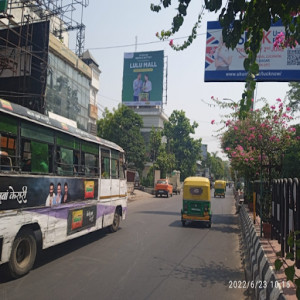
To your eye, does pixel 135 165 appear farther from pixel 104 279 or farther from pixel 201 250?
pixel 104 279

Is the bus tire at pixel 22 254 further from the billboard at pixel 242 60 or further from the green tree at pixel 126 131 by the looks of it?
the green tree at pixel 126 131

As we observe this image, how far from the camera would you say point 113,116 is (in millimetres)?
43594

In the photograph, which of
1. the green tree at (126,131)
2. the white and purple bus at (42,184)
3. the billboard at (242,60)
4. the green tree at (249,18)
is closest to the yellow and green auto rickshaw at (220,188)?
the green tree at (126,131)

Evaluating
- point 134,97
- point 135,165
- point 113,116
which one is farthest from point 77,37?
point 134,97

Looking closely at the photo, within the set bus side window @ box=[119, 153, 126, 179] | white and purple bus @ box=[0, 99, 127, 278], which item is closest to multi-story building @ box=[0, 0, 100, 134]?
bus side window @ box=[119, 153, 126, 179]

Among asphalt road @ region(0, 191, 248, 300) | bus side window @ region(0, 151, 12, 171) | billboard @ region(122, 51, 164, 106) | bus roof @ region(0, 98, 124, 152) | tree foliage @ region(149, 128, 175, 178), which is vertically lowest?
asphalt road @ region(0, 191, 248, 300)

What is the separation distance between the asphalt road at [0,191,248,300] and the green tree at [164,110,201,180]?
47916 mm

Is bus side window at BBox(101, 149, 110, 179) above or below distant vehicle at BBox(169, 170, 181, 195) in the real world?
above

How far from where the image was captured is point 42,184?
23.6 feet

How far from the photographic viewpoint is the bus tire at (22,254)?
243 inches

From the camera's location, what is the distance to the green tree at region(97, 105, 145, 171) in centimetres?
4297

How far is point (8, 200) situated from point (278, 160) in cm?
1205

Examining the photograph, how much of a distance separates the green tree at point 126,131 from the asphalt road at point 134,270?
31459 mm

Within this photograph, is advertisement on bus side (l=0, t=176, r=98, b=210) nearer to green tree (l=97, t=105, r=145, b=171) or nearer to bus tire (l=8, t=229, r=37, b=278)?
bus tire (l=8, t=229, r=37, b=278)
